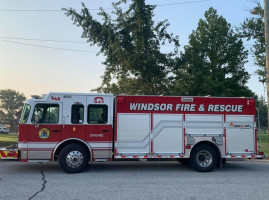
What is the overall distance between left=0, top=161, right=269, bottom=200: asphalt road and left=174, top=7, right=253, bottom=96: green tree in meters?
10.7

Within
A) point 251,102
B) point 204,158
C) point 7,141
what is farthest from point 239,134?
point 7,141

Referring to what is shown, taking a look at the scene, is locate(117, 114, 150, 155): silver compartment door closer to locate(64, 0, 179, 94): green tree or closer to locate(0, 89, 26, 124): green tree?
locate(64, 0, 179, 94): green tree

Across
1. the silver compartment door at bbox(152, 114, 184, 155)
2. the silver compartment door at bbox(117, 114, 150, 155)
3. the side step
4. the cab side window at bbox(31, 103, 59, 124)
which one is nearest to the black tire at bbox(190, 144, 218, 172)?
the silver compartment door at bbox(152, 114, 184, 155)

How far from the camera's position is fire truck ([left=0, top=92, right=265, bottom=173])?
936cm

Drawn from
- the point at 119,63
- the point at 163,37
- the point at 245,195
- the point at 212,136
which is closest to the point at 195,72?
the point at 163,37

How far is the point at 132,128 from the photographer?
9.73 m

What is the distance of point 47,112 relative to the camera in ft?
31.3

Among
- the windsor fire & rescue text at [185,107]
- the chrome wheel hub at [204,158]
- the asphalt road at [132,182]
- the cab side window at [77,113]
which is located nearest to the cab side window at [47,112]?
the cab side window at [77,113]

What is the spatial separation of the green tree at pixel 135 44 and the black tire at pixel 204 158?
815 centimetres

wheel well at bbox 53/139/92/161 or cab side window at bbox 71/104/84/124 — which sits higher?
cab side window at bbox 71/104/84/124

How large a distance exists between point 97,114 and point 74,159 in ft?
5.45

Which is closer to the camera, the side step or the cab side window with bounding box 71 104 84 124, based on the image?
the side step

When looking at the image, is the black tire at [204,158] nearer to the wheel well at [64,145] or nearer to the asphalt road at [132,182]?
the asphalt road at [132,182]

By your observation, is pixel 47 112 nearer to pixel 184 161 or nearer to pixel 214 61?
pixel 184 161
